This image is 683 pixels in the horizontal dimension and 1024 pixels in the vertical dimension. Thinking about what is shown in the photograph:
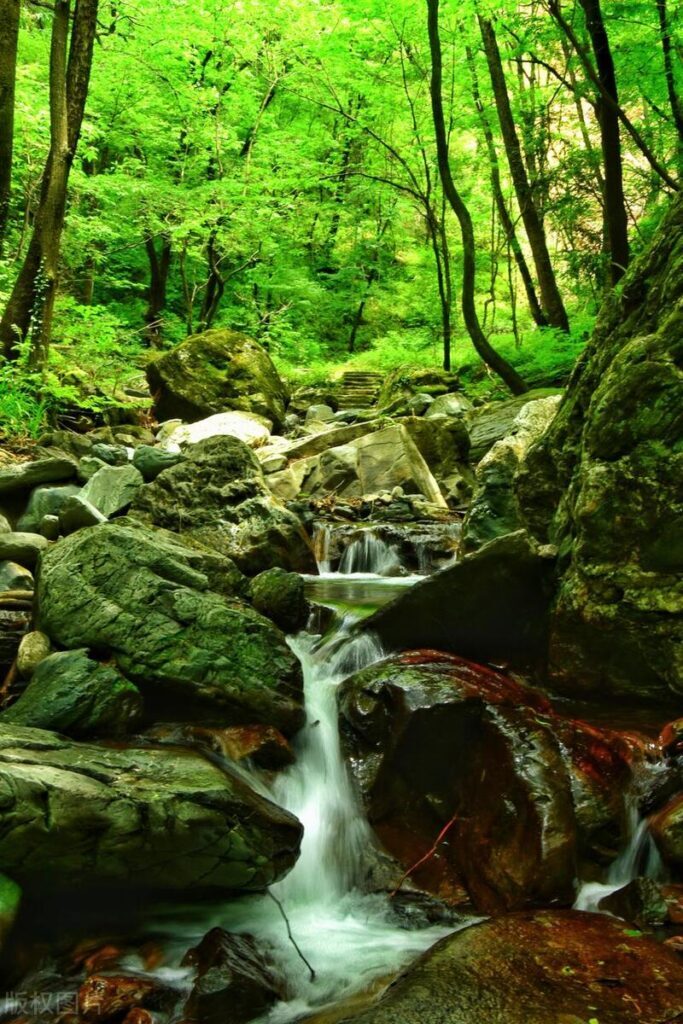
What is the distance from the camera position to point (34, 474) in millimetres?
7422

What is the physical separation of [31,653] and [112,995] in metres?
2.03

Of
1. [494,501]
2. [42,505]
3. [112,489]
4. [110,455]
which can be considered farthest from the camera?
[110,455]

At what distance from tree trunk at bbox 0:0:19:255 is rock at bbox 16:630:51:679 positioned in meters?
5.48

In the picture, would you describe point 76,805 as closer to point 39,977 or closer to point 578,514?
point 39,977

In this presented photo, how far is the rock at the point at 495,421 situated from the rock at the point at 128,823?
7.69m

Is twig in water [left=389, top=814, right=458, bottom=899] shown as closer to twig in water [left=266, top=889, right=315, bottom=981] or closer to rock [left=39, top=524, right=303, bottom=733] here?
twig in water [left=266, top=889, right=315, bottom=981]

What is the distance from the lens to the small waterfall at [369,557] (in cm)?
764

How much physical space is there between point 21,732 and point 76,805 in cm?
66

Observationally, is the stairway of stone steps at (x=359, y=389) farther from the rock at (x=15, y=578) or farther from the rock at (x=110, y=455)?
the rock at (x=15, y=578)

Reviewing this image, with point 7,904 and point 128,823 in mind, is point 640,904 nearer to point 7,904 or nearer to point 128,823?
point 128,823

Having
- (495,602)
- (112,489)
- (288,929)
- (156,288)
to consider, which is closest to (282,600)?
(495,602)

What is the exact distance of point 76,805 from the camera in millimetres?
2977

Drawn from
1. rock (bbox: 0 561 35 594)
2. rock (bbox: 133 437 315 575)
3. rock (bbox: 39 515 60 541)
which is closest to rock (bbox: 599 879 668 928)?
rock (bbox: 0 561 35 594)

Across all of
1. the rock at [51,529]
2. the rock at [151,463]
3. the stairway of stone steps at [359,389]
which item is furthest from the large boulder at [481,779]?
the stairway of stone steps at [359,389]
